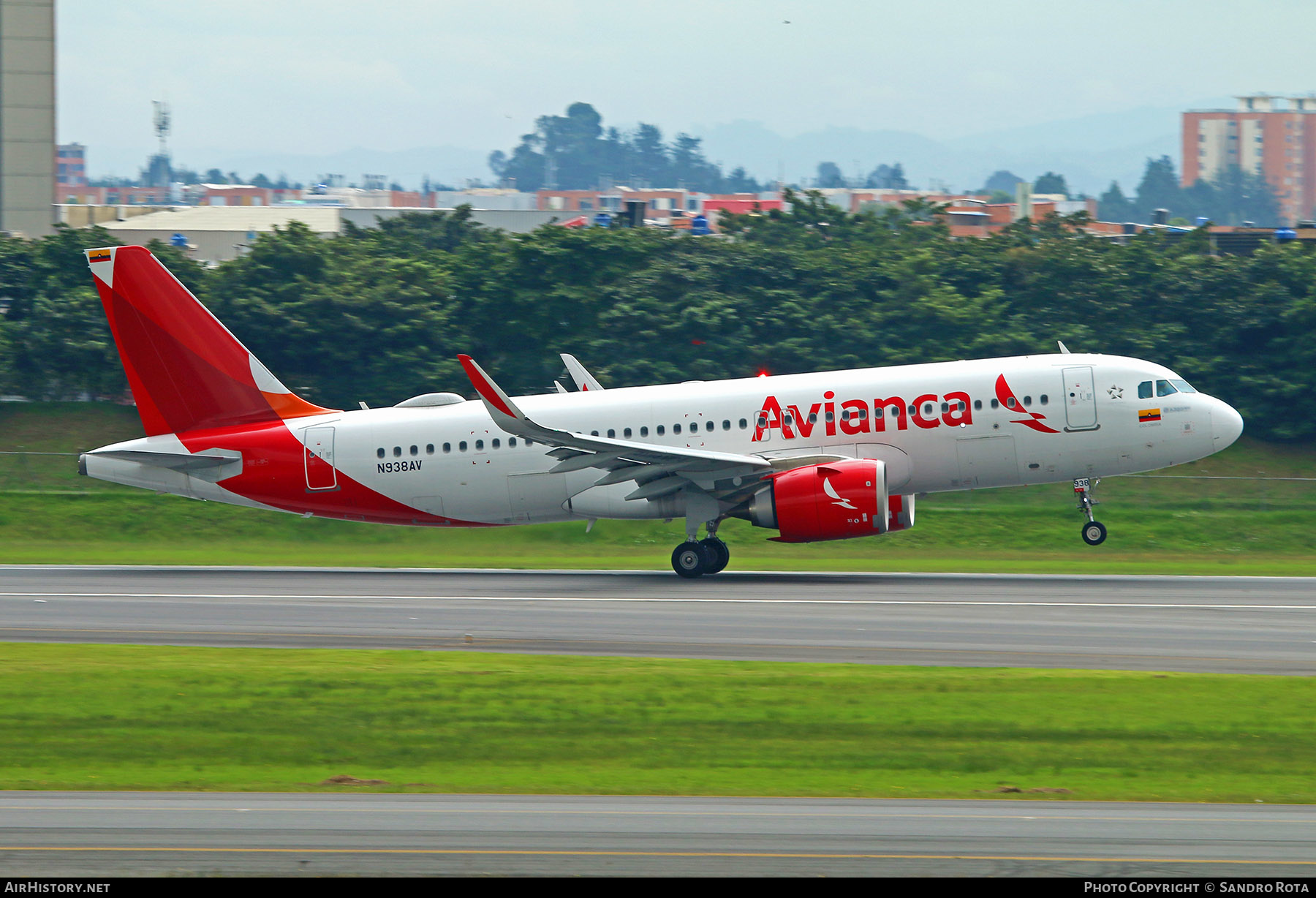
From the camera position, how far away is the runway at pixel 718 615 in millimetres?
24297

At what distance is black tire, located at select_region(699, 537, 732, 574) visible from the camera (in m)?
34.5

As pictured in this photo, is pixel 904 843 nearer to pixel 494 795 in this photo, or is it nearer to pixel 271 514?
pixel 494 795

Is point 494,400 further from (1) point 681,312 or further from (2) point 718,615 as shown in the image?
(1) point 681,312

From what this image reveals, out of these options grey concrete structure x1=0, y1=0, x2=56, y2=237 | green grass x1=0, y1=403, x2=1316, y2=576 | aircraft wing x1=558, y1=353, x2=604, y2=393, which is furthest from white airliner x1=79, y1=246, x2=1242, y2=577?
grey concrete structure x1=0, y1=0, x2=56, y2=237

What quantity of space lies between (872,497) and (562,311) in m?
28.0

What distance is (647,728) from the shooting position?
19.2m

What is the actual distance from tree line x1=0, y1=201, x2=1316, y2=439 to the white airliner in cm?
1886

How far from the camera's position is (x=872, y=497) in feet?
106

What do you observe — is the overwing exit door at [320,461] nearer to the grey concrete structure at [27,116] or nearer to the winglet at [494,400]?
the winglet at [494,400]

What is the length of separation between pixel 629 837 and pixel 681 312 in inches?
1720

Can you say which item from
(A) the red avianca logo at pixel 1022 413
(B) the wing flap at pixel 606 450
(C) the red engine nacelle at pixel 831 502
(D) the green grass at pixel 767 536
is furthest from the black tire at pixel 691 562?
(A) the red avianca logo at pixel 1022 413

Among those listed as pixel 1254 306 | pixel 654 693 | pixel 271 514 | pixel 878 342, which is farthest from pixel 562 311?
pixel 654 693

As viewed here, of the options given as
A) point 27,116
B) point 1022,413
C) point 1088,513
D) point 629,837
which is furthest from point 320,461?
point 27,116

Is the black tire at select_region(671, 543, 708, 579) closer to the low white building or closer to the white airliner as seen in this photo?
the white airliner
